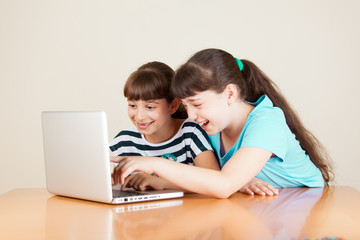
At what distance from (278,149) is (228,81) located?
0.31m

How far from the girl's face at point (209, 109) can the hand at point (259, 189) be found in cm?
25

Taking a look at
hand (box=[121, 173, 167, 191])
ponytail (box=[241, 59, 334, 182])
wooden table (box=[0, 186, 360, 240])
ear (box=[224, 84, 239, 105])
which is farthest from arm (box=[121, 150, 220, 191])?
ponytail (box=[241, 59, 334, 182])

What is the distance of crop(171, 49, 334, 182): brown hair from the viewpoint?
60.3 inches

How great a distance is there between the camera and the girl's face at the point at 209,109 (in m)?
1.53

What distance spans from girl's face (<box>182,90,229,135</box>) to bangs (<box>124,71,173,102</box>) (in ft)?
0.72

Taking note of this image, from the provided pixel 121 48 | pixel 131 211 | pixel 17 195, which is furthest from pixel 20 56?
pixel 131 211

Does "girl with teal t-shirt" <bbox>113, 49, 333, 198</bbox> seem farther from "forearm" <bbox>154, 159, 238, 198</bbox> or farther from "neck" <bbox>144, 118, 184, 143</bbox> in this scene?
"neck" <bbox>144, 118, 184, 143</bbox>

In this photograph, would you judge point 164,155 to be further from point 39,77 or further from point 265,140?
point 39,77

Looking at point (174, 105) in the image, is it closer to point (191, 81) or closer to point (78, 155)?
point (191, 81)

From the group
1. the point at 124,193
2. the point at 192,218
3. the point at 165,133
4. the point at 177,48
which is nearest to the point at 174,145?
the point at 165,133

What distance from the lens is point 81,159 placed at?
127 centimetres

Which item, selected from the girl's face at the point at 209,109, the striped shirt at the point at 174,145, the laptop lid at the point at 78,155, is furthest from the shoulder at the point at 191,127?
the laptop lid at the point at 78,155

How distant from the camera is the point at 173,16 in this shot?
10.1 ft

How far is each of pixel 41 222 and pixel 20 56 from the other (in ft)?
7.78
